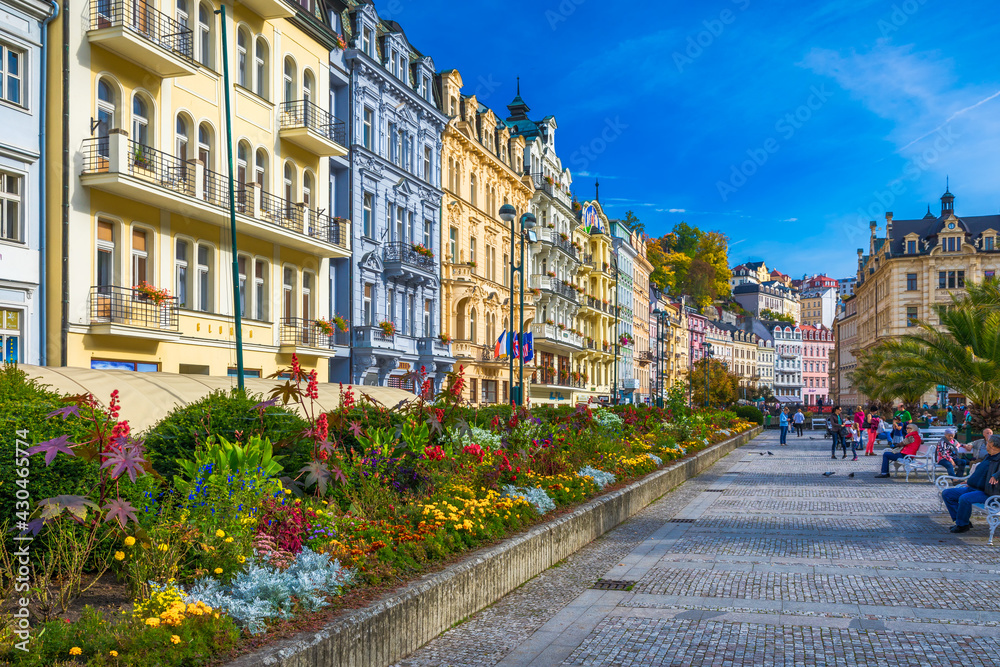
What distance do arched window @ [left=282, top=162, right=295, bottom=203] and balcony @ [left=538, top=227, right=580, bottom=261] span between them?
3097 cm

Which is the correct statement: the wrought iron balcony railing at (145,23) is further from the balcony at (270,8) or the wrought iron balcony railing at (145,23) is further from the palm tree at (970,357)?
the palm tree at (970,357)

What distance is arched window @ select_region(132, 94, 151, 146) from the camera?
65.7 feet

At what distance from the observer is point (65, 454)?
5.80m

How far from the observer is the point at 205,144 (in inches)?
887

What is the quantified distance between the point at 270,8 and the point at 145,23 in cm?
495

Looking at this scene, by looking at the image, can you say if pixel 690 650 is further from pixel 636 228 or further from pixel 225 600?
pixel 636 228

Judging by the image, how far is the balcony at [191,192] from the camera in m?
18.5

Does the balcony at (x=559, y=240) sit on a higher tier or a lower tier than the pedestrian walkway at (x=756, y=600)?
higher

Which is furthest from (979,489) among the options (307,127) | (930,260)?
(930,260)

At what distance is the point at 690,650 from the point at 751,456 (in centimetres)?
2568

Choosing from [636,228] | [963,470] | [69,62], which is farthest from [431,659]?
[636,228]

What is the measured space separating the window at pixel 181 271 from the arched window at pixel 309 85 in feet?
25.0

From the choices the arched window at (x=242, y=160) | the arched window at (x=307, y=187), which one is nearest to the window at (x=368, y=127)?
the arched window at (x=307, y=187)

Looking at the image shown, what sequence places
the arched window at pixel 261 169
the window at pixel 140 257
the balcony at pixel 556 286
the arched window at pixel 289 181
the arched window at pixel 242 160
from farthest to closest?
the balcony at pixel 556 286 < the arched window at pixel 289 181 < the arched window at pixel 261 169 < the arched window at pixel 242 160 < the window at pixel 140 257
